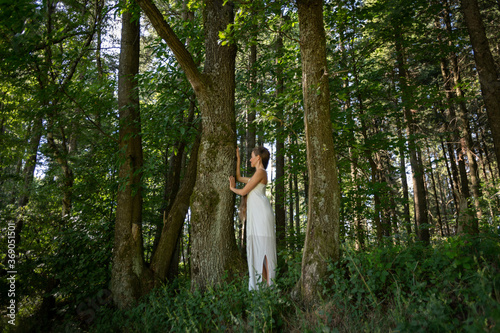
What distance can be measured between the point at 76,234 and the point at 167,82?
164 inches

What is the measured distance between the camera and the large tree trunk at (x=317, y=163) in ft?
12.0

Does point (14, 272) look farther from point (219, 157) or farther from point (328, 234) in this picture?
point (328, 234)

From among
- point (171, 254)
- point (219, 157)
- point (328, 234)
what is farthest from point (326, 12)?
point (171, 254)

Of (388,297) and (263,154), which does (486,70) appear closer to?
(263,154)

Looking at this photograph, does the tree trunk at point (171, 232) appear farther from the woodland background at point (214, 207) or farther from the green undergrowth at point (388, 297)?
the green undergrowth at point (388, 297)

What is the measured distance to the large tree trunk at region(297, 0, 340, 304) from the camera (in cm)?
366

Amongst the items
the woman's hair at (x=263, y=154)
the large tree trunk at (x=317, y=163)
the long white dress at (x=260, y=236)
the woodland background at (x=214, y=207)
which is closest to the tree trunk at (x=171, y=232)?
the woodland background at (x=214, y=207)

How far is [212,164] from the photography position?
16.4 feet

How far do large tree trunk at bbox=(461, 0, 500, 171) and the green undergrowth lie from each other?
380cm

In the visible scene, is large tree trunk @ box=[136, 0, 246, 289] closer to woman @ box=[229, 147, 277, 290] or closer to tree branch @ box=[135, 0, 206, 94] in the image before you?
tree branch @ box=[135, 0, 206, 94]

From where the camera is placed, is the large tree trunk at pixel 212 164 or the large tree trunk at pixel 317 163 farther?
the large tree trunk at pixel 212 164

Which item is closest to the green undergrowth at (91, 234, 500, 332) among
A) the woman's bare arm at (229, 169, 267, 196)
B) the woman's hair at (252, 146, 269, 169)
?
the woman's bare arm at (229, 169, 267, 196)

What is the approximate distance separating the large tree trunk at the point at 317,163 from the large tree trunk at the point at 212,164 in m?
1.46

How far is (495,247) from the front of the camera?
3055mm
